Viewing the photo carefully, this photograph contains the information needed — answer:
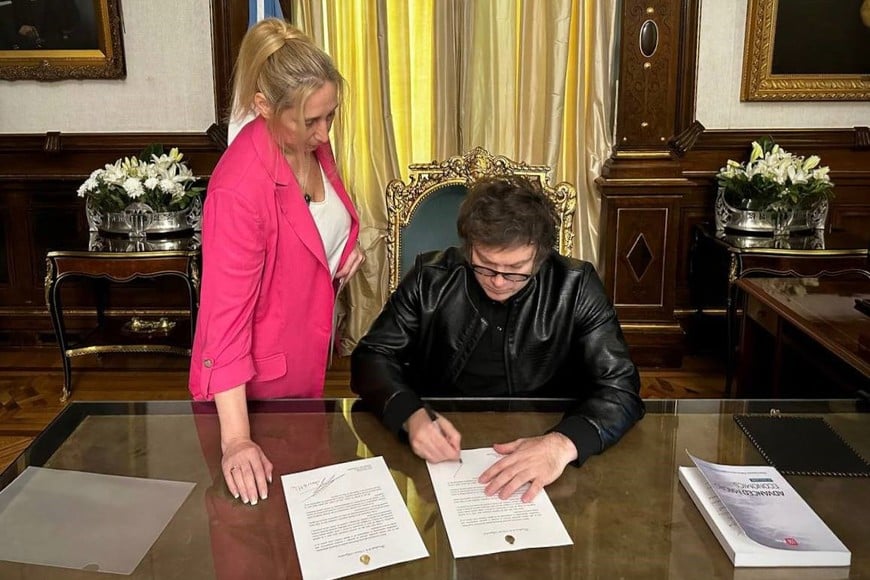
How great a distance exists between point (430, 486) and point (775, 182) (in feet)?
9.46

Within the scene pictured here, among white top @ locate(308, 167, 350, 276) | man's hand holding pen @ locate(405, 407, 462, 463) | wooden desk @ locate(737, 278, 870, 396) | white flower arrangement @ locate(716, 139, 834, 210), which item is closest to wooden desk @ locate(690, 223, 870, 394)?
white flower arrangement @ locate(716, 139, 834, 210)

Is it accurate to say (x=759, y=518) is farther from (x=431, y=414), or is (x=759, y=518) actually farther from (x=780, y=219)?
(x=780, y=219)

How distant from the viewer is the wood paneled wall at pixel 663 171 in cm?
408

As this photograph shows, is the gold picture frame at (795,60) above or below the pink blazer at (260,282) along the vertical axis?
above

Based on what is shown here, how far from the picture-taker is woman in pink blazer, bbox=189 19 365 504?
1.66 meters

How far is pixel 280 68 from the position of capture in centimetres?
170

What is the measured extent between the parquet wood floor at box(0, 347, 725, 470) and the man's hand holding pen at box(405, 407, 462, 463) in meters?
2.27

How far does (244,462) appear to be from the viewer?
152 cm

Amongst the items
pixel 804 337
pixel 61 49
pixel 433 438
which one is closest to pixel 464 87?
pixel 61 49

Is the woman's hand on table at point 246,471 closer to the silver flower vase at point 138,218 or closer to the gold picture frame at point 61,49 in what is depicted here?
the silver flower vase at point 138,218

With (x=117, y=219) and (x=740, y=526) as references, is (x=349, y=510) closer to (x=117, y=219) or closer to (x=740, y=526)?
(x=740, y=526)

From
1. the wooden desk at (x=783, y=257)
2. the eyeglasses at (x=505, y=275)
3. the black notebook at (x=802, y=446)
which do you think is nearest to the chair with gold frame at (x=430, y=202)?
the eyeglasses at (x=505, y=275)

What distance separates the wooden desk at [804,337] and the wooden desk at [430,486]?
1.35ft
